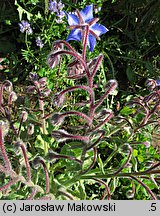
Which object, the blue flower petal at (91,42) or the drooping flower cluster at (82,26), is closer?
the drooping flower cluster at (82,26)

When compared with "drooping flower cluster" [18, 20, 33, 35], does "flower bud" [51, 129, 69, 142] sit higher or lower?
lower

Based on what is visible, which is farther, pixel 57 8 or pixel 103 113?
pixel 57 8

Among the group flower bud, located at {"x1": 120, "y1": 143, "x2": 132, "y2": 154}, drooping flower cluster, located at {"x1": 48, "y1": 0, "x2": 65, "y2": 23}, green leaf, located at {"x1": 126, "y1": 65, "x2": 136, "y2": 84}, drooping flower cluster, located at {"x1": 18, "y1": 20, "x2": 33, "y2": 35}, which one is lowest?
flower bud, located at {"x1": 120, "y1": 143, "x2": 132, "y2": 154}

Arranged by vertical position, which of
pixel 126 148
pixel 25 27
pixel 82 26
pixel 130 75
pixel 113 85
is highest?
pixel 25 27

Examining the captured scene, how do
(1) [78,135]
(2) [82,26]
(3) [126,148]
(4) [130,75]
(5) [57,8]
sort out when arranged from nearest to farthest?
(2) [82,26] < (1) [78,135] < (3) [126,148] < (5) [57,8] < (4) [130,75]

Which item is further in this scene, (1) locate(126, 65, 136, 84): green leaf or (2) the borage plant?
(1) locate(126, 65, 136, 84): green leaf

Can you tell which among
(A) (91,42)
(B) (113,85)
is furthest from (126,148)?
(A) (91,42)

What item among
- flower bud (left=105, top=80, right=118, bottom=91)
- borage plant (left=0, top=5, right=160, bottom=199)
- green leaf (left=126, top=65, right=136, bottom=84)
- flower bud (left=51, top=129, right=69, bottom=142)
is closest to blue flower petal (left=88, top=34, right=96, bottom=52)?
borage plant (left=0, top=5, right=160, bottom=199)

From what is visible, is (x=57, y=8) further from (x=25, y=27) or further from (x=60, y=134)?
(x=60, y=134)

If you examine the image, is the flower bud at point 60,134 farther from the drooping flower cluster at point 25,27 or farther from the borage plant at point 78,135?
the drooping flower cluster at point 25,27

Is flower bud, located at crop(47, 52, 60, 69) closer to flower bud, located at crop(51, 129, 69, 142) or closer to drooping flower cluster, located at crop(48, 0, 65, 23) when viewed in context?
flower bud, located at crop(51, 129, 69, 142)

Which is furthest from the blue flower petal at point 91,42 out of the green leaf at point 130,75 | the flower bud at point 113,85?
the green leaf at point 130,75

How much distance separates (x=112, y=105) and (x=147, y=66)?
1.10 feet

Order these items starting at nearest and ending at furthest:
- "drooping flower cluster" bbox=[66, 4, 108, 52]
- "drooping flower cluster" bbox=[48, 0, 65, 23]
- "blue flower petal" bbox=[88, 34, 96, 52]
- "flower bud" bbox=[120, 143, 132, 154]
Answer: "drooping flower cluster" bbox=[66, 4, 108, 52] → "blue flower petal" bbox=[88, 34, 96, 52] → "flower bud" bbox=[120, 143, 132, 154] → "drooping flower cluster" bbox=[48, 0, 65, 23]
